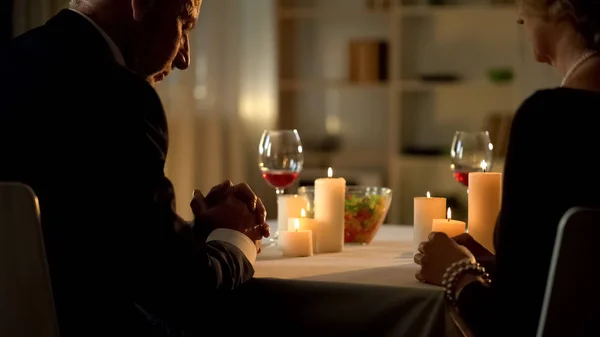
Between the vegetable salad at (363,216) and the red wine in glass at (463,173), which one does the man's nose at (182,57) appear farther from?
the red wine in glass at (463,173)

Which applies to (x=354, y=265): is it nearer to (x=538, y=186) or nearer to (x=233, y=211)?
(x=233, y=211)

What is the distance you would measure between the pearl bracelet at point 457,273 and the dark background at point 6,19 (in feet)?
9.63

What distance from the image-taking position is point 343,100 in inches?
201

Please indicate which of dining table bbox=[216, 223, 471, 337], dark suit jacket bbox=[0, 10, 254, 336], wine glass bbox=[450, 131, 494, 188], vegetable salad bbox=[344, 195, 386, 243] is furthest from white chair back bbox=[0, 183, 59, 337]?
wine glass bbox=[450, 131, 494, 188]

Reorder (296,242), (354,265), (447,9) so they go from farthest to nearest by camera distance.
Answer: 1. (447,9)
2. (296,242)
3. (354,265)

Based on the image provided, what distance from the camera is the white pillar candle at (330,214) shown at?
2.03m

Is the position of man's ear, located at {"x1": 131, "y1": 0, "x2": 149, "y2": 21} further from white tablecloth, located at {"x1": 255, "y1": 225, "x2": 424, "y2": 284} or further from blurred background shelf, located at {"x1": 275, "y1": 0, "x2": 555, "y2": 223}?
blurred background shelf, located at {"x1": 275, "y1": 0, "x2": 555, "y2": 223}

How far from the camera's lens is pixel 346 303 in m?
1.63

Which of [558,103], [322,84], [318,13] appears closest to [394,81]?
[322,84]

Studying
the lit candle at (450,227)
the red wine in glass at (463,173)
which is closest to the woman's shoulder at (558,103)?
the lit candle at (450,227)

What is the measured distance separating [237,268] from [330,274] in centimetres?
21

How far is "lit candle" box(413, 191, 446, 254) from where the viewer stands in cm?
198

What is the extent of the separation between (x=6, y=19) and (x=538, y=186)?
10.3ft

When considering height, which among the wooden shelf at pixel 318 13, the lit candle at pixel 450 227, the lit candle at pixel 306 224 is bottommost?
the lit candle at pixel 306 224
